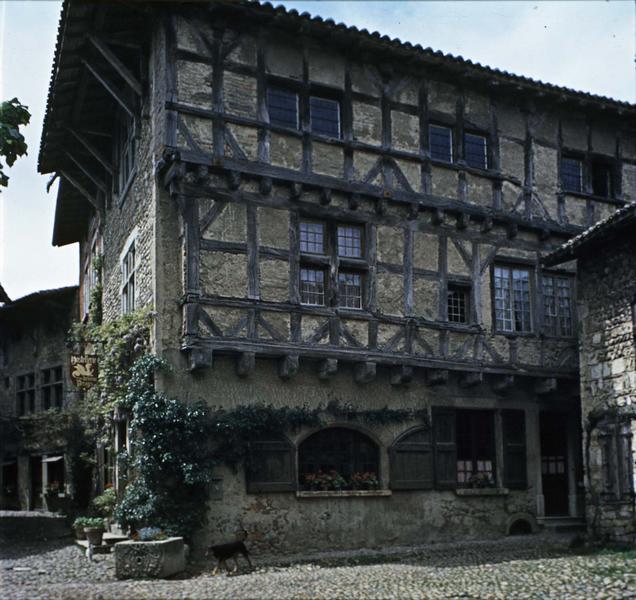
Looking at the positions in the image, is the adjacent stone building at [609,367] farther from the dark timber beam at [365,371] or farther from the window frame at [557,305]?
the dark timber beam at [365,371]

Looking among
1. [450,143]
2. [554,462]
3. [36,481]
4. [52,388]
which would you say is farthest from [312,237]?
[36,481]

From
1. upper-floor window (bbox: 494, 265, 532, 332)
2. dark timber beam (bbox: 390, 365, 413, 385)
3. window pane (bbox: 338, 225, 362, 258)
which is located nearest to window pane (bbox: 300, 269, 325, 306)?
window pane (bbox: 338, 225, 362, 258)

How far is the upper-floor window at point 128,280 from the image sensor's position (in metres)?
17.6

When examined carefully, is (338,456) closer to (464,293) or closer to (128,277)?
(464,293)

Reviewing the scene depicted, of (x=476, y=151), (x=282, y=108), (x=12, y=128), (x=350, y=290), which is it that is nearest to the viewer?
(x=12, y=128)

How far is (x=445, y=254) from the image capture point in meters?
17.3

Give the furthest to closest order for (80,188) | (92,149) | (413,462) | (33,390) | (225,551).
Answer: (33,390), (80,188), (92,149), (413,462), (225,551)

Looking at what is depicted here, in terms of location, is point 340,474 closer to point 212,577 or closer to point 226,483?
point 226,483

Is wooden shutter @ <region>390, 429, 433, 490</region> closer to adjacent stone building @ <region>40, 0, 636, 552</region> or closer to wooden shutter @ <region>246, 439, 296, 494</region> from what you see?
adjacent stone building @ <region>40, 0, 636, 552</region>

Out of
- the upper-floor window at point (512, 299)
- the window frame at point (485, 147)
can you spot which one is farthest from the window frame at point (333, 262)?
the upper-floor window at point (512, 299)

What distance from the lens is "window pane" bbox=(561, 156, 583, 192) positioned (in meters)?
19.2

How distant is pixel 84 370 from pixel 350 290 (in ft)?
16.6

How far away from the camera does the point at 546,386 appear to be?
1781 centimetres

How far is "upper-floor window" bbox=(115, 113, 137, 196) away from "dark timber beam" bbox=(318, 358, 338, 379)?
5.41m
